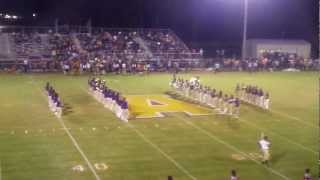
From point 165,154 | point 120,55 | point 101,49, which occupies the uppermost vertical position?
point 101,49

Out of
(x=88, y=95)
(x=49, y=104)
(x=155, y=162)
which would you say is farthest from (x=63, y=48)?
(x=155, y=162)

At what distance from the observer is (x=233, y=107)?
2394 cm

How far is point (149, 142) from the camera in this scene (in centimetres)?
1858

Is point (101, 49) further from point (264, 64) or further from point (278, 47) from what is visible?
point (278, 47)

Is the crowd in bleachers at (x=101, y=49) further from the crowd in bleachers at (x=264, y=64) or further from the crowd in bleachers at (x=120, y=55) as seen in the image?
the crowd in bleachers at (x=264, y=64)

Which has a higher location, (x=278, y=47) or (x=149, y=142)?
(x=278, y=47)

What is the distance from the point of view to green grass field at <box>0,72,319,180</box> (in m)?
15.4

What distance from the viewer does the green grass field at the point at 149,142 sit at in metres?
15.4

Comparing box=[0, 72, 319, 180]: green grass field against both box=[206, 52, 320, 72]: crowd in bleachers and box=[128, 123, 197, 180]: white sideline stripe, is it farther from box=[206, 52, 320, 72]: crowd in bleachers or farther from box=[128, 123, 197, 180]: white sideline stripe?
box=[206, 52, 320, 72]: crowd in bleachers

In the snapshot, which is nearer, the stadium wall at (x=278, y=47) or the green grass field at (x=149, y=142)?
the green grass field at (x=149, y=142)

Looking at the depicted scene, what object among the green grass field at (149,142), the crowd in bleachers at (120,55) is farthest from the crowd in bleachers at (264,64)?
the green grass field at (149,142)

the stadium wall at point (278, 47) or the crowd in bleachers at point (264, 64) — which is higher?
the stadium wall at point (278, 47)

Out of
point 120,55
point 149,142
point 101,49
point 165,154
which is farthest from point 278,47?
point 165,154

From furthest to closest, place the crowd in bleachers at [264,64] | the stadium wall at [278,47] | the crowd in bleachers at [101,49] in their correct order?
the stadium wall at [278,47]
the crowd in bleachers at [264,64]
the crowd in bleachers at [101,49]
